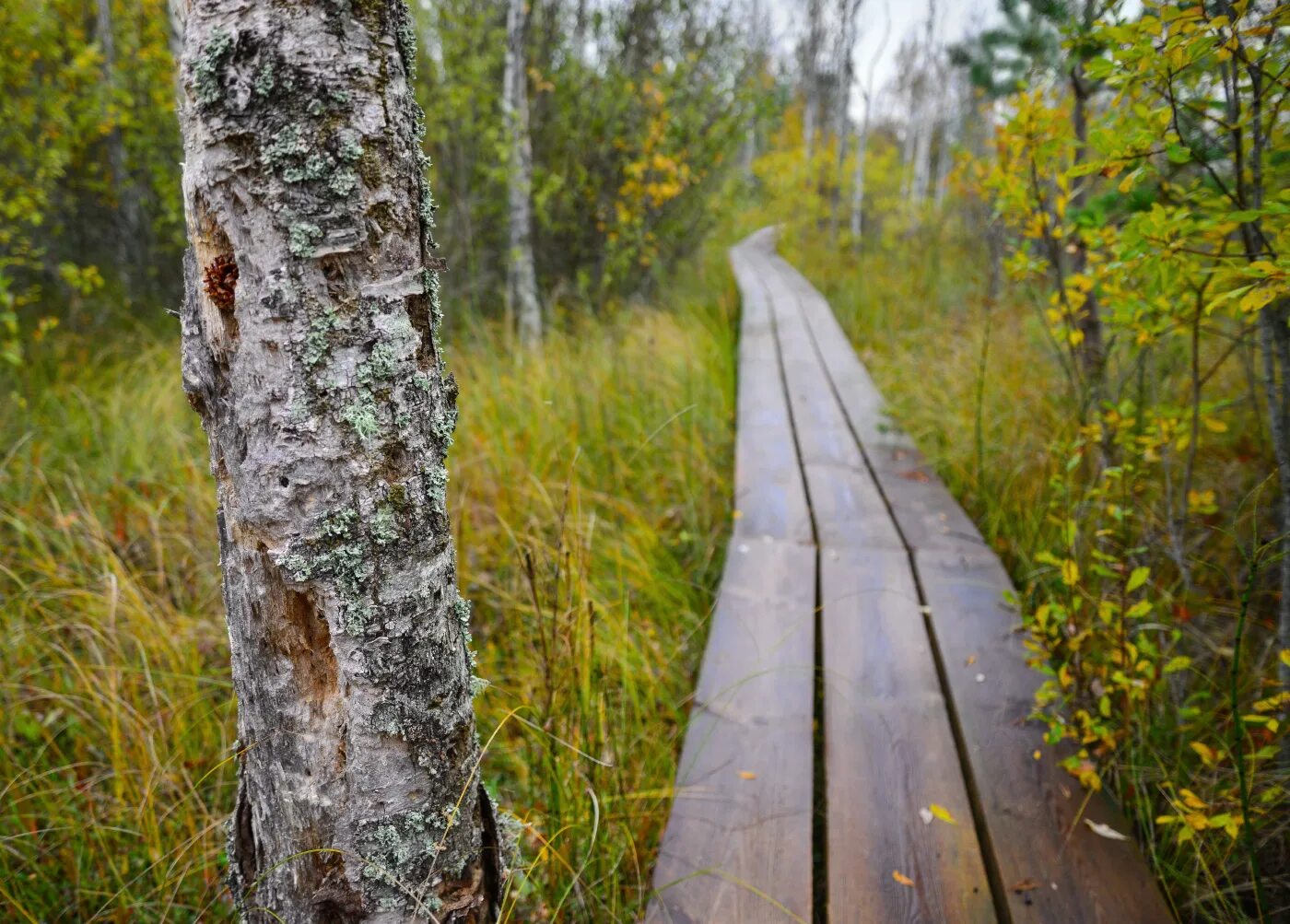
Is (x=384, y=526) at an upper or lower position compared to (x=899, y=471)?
upper

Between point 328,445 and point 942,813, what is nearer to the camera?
point 328,445

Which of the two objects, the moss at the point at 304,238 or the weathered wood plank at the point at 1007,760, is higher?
the moss at the point at 304,238

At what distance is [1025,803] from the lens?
1.40 meters

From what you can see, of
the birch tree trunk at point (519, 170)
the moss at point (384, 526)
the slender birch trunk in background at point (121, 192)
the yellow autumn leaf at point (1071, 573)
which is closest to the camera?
the moss at point (384, 526)

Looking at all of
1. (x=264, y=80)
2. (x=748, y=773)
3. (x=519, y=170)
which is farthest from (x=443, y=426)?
(x=519, y=170)

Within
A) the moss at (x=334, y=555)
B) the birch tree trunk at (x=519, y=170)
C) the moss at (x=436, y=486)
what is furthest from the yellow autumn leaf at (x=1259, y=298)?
the birch tree trunk at (x=519, y=170)

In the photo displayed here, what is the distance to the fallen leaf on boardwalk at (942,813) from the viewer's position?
54.1 inches

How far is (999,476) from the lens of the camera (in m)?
2.85

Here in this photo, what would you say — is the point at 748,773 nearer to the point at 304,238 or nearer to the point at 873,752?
the point at 873,752

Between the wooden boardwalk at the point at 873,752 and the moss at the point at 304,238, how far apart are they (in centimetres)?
120

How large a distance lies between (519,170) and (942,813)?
16.7 ft

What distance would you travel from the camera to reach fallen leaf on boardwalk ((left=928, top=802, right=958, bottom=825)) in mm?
1375

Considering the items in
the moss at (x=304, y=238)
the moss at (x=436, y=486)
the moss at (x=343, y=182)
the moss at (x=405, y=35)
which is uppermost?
the moss at (x=405, y=35)

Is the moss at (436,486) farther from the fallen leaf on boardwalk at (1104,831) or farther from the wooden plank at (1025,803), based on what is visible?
the fallen leaf on boardwalk at (1104,831)
